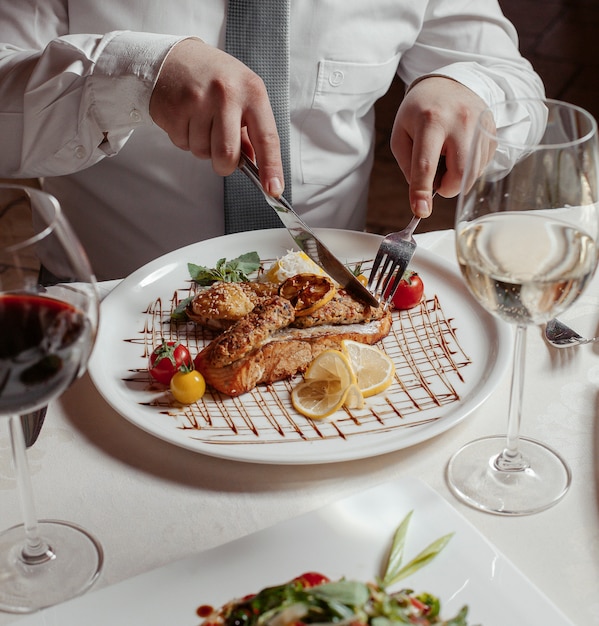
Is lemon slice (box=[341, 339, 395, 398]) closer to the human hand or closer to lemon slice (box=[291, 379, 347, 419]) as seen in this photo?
lemon slice (box=[291, 379, 347, 419])

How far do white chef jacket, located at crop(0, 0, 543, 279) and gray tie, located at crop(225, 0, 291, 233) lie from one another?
0.22 ft

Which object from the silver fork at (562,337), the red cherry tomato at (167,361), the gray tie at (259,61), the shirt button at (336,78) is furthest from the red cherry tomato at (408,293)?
the shirt button at (336,78)

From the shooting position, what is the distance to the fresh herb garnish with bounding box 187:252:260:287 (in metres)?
1.46

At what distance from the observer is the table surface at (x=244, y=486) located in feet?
2.87

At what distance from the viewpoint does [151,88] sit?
4.68 feet

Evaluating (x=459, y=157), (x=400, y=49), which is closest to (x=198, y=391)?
(x=459, y=157)

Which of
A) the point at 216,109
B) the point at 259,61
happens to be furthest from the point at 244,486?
the point at 259,61

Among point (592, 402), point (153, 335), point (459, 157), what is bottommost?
point (153, 335)

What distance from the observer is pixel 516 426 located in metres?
0.96

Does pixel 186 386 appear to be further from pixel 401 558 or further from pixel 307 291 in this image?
pixel 401 558

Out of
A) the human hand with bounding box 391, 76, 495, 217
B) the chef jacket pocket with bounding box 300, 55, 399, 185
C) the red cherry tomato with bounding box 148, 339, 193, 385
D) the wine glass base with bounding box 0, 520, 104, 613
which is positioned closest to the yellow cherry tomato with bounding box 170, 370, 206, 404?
the red cherry tomato with bounding box 148, 339, 193, 385

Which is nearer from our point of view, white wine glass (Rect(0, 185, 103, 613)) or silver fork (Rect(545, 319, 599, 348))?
white wine glass (Rect(0, 185, 103, 613))

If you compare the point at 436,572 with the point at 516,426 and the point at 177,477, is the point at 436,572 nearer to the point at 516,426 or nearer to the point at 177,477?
the point at 516,426

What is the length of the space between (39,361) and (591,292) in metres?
0.97
